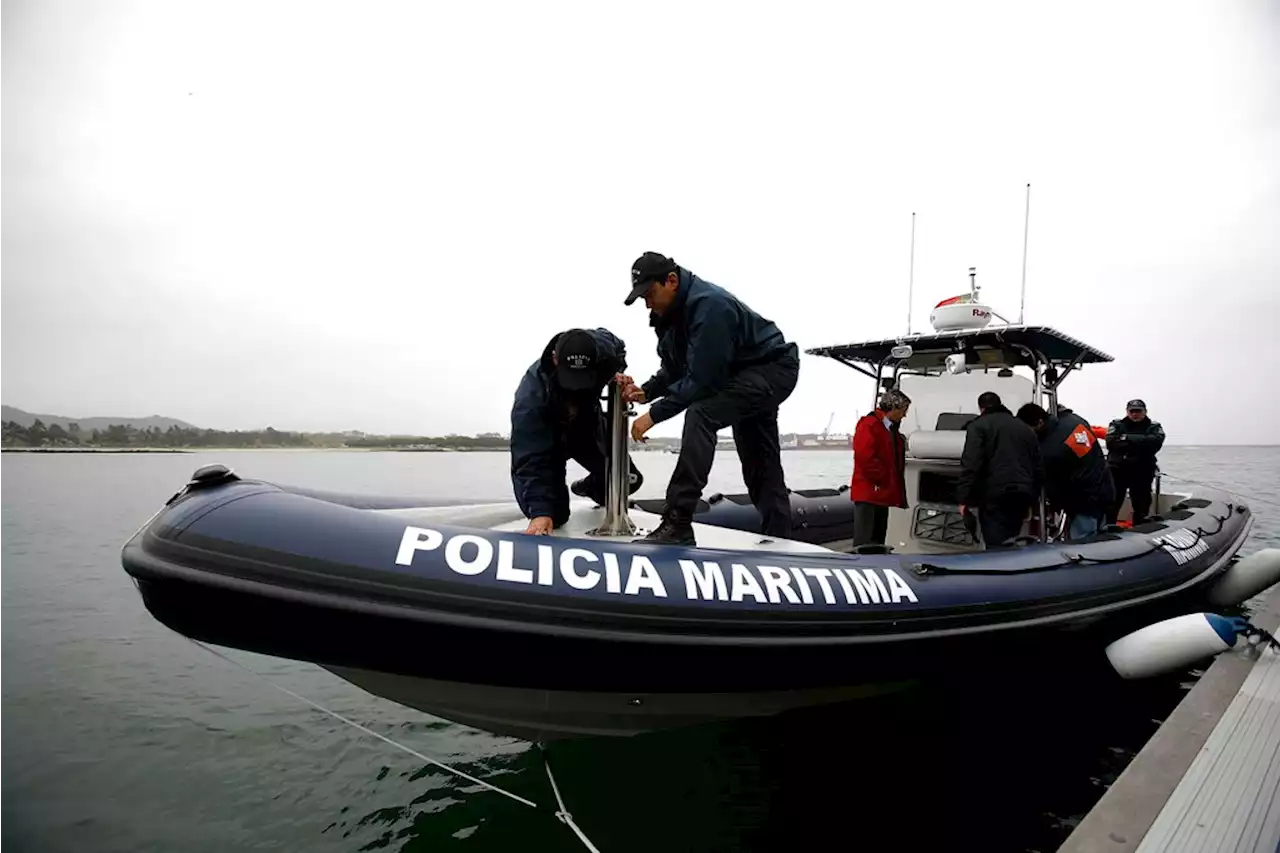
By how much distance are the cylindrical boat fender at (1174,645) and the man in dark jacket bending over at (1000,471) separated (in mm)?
807

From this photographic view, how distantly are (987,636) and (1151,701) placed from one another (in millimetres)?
2077

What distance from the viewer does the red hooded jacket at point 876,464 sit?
425cm

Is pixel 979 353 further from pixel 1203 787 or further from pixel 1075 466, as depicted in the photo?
pixel 1203 787

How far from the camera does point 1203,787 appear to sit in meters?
1.92

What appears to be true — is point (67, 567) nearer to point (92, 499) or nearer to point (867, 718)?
point (867, 718)

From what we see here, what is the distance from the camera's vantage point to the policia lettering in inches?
82.5

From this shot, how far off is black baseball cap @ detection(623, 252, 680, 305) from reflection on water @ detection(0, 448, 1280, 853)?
145 centimetres

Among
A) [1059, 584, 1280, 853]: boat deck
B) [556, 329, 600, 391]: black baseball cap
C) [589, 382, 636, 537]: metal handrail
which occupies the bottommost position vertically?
[1059, 584, 1280, 853]: boat deck

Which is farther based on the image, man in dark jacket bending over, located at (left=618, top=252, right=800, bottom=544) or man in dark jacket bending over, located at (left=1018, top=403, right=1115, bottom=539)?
man in dark jacket bending over, located at (left=1018, top=403, right=1115, bottom=539)

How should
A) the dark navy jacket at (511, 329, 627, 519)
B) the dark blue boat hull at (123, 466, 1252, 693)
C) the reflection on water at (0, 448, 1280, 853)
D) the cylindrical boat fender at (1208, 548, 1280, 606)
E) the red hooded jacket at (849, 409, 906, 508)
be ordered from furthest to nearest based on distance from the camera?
the cylindrical boat fender at (1208, 548, 1280, 606), the red hooded jacket at (849, 409, 906, 508), the dark navy jacket at (511, 329, 627, 519), the reflection on water at (0, 448, 1280, 853), the dark blue boat hull at (123, 466, 1252, 693)

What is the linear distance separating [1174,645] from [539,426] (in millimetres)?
3192

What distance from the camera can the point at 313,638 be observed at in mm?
1948

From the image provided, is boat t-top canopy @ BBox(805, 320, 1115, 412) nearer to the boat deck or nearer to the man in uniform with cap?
the man in uniform with cap

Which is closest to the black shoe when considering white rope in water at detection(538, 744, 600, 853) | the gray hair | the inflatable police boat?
the inflatable police boat
